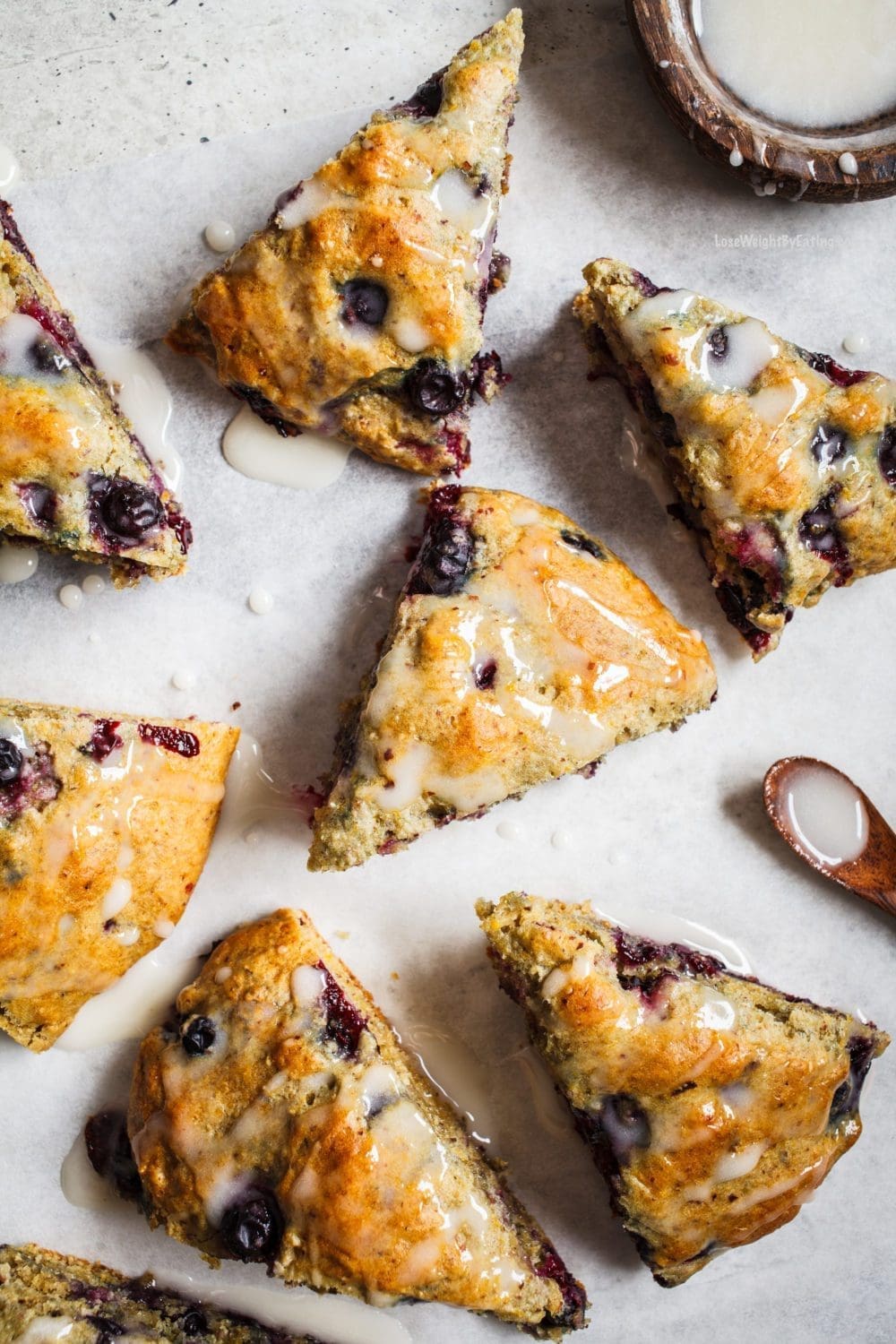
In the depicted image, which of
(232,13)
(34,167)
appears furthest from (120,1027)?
(232,13)

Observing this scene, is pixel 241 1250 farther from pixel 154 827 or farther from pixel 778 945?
pixel 778 945

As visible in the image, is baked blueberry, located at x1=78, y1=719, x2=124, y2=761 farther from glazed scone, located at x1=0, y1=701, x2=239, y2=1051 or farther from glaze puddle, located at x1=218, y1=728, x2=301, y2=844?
glaze puddle, located at x1=218, y1=728, x2=301, y2=844

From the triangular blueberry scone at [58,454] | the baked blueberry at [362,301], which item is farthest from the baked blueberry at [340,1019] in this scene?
the baked blueberry at [362,301]

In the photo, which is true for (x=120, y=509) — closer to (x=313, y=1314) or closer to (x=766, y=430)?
(x=766, y=430)

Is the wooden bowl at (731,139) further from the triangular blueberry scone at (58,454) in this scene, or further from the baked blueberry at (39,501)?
the baked blueberry at (39,501)

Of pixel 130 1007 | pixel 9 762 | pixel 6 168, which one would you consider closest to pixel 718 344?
pixel 6 168

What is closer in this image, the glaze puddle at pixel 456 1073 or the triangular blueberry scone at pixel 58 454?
the triangular blueberry scone at pixel 58 454
